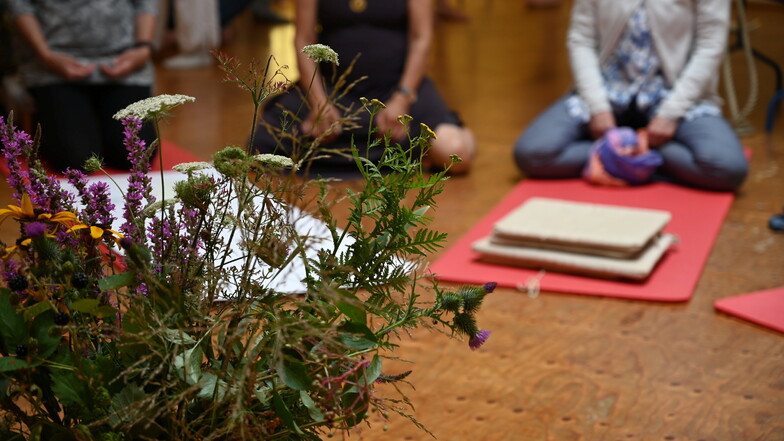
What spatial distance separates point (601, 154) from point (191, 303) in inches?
98.2

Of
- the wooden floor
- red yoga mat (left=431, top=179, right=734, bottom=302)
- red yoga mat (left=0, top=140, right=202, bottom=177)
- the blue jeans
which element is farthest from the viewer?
red yoga mat (left=0, top=140, right=202, bottom=177)

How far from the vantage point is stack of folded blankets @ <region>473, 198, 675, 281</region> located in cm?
223

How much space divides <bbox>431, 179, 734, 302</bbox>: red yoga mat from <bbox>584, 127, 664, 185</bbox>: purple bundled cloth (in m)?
0.05

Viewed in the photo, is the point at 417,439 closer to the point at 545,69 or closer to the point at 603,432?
the point at 603,432

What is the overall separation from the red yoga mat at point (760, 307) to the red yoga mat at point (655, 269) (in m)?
0.11

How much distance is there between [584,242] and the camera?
227 cm

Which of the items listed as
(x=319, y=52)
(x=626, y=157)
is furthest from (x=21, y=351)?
(x=626, y=157)

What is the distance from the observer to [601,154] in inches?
118

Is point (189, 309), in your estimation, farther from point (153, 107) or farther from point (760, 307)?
point (760, 307)

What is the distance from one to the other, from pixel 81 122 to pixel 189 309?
104 inches

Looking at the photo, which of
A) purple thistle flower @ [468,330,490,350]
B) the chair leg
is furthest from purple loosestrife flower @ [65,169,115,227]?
the chair leg

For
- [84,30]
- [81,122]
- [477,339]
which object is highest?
[477,339]

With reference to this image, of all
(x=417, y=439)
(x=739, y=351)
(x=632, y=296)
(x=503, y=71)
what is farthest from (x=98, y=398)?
(x=503, y=71)

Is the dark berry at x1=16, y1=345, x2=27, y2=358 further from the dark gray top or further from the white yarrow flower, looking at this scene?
the dark gray top
